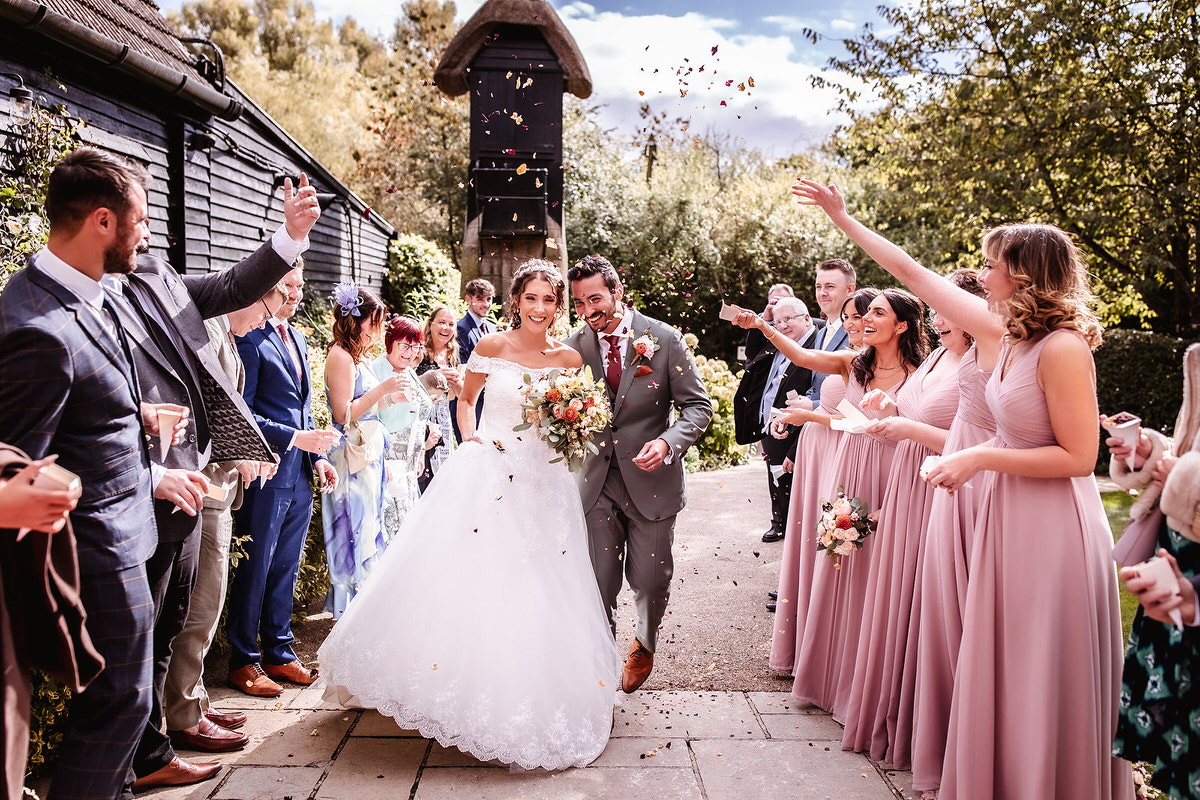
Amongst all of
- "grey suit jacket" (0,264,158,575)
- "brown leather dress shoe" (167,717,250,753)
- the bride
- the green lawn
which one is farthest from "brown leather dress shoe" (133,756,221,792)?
the green lawn

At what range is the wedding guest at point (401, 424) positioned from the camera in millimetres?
5051

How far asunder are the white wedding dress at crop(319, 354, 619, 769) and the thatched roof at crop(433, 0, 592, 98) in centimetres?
870

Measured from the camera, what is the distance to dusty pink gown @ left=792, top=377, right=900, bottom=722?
3973 millimetres

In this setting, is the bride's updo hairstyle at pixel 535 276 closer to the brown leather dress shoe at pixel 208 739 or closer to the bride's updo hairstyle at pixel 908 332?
the bride's updo hairstyle at pixel 908 332

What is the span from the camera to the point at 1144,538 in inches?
93.0

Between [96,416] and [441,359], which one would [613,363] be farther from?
[441,359]

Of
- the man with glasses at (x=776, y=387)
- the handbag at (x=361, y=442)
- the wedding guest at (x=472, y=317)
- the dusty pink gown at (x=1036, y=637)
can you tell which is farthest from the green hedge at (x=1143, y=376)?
the handbag at (x=361, y=442)

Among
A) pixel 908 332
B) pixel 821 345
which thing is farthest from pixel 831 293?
pixel 908 332

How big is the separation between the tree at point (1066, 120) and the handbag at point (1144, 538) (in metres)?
11.1

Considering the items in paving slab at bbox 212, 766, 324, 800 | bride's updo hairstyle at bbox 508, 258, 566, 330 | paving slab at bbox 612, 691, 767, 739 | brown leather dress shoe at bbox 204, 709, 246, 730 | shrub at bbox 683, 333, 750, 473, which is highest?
bride's updo hairstyle at bbox 508, 258, 566, 330

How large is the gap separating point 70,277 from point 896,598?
346 centimetres

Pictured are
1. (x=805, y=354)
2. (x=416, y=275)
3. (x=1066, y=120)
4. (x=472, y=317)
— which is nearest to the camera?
(x=805, y=354)

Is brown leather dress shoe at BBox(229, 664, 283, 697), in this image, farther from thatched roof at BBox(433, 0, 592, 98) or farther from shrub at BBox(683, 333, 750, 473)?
thatched roof at BBox(433, 0, 592, 98)

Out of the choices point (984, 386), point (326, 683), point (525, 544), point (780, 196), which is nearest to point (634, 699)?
point (525, 544)
